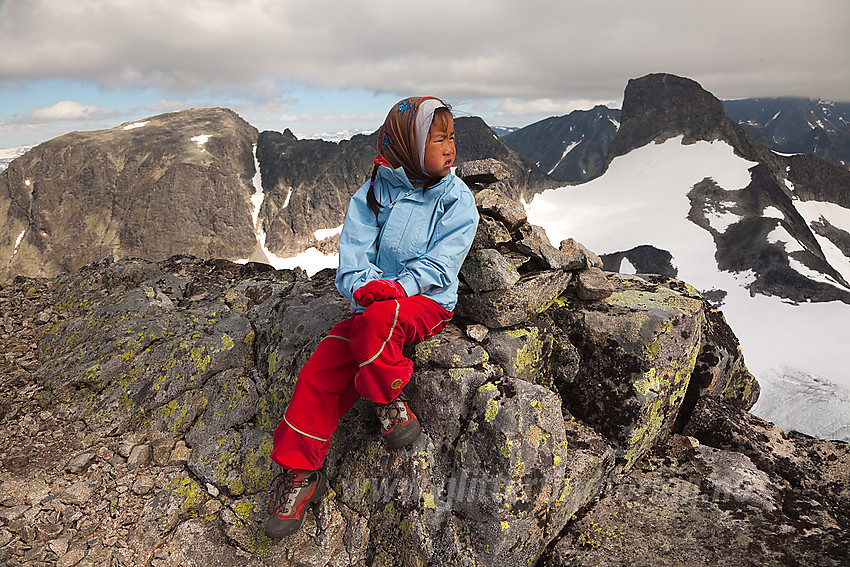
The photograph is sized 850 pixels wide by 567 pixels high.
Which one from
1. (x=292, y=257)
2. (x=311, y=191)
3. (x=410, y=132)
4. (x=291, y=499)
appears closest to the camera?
(x=291, y=499)

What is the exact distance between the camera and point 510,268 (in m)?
7.05

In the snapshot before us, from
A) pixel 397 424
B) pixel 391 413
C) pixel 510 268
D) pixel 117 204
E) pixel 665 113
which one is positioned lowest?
pixel 117 204

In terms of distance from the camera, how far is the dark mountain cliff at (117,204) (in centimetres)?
15012

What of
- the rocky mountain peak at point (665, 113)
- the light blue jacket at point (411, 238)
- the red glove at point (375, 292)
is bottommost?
the red glove at point (375, 292)

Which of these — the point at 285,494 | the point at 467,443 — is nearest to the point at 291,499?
the point at 285,494

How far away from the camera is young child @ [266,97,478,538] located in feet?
17.5

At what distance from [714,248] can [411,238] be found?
130220mm

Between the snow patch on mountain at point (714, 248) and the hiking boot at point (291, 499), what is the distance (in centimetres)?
7858

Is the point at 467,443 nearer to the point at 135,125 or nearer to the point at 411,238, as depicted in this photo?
the point at 411,238

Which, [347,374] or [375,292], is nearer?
[375,292]

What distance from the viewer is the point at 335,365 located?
18.7ft

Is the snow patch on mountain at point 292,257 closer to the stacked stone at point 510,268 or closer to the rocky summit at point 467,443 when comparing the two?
the rocky summit at point 467,443

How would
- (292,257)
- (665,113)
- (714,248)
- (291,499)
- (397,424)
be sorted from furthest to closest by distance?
(292,257) → (665,113) → (714,248) → (397,424) → (291,499)

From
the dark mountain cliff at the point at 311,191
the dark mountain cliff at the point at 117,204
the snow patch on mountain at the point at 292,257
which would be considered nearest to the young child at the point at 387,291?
the snow patch on mountain at the point at 292,257
